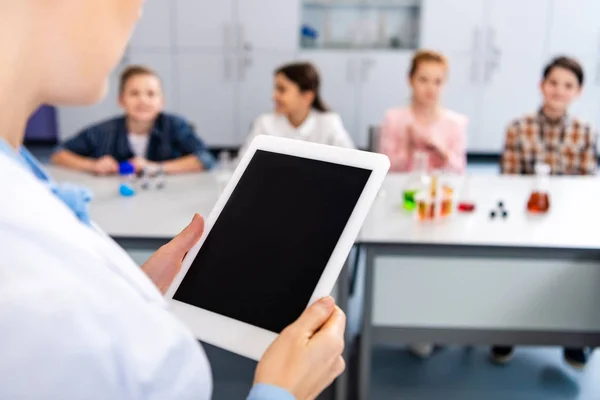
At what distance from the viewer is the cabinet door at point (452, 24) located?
5008 mm

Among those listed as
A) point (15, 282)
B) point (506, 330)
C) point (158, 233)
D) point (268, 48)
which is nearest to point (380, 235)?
point (506, 330)

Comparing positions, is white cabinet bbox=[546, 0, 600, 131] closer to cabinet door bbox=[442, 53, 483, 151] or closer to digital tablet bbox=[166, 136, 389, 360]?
cabinet door bbox=[442, 53, 483, 151]

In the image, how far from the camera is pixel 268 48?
5.12m

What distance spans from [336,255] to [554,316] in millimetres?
1452

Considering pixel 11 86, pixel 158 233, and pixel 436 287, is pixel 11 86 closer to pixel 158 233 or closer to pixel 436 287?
pixel 158 233

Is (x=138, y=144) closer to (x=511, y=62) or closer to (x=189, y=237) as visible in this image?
(x=189, y=237)

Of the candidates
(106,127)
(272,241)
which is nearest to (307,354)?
(272,241)

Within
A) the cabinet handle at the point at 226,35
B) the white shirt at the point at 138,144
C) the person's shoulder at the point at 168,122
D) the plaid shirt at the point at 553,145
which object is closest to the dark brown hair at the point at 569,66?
the plaid shirt at the point at 553,145

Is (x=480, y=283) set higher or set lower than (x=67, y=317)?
lower

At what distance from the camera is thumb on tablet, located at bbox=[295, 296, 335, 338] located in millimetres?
634

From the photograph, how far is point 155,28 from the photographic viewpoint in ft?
16.8

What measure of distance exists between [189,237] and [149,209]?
51.7 inches

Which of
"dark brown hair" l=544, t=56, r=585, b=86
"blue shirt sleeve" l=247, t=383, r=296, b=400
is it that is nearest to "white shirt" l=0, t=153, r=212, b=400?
"blue shirt sleeve" l=247, t=383, r=296, b=400

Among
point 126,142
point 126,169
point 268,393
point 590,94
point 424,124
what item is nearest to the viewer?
point 268,393
